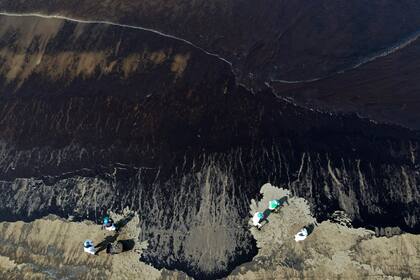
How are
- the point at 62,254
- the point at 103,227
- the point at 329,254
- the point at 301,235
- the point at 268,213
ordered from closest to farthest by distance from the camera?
the point at 329,254 < the point at 301,235 < the point at 268,213 < the point at 62,254 < the point at 103,227

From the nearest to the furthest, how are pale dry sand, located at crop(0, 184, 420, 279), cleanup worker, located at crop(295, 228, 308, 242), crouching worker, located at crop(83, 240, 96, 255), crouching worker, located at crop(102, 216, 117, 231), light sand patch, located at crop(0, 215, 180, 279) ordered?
pale dry sand, located at crop(0, 184, 420, 279)
cleanup worker, located at crop(295, 228, 308, 242)
light sand patch, located at crop(0, 215, 180, 279)
crouching worker, located at crop(83, 240, 96, 255)
crouching worker, located at crop(102, 216, 117, 231)

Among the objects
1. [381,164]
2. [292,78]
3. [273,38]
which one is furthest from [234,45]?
[381,164]

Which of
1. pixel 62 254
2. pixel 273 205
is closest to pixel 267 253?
pixel 273 205

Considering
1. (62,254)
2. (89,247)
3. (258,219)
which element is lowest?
(62,254)

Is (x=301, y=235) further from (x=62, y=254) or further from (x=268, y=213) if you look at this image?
(x=62, y=254)

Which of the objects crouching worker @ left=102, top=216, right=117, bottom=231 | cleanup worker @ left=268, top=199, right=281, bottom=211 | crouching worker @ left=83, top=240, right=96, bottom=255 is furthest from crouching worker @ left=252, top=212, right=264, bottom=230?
crouching worker @ left=83, top=240, right=96, bottom=255

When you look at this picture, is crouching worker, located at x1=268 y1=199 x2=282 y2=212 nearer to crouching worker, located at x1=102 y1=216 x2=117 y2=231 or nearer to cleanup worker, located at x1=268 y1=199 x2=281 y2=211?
cleanup worker, located at x1=268 y1=199 x2=281 y2=211

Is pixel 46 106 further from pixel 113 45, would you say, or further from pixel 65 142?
pixel 113 45

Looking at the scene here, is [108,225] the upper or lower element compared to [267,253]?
upper

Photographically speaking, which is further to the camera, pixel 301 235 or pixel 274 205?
pixel 274 205
